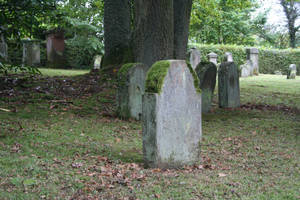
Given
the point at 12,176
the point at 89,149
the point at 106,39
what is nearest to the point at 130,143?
the point at 89,149

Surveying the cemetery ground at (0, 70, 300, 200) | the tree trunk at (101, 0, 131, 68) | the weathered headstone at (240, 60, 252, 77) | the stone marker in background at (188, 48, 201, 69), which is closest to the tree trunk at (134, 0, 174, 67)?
the cemetery ground at (0, 70, 300, 200)

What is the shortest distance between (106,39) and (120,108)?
5606mm

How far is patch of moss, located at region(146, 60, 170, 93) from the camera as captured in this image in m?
4.76

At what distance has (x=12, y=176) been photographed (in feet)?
13.6

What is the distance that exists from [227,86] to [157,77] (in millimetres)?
6324

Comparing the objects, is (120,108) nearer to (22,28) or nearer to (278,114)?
(22,28)

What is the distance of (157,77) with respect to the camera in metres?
4.83

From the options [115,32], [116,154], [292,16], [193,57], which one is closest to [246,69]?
[193,57]

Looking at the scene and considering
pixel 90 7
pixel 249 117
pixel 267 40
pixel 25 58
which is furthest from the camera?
pixel 267 40

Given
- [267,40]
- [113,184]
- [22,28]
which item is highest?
[267,40]

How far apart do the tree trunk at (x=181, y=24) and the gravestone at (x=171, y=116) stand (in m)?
5.98

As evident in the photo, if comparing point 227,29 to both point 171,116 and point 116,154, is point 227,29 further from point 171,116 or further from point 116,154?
point 171,116

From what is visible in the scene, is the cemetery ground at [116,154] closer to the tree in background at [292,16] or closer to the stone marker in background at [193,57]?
the stone marker in background at [193,57]

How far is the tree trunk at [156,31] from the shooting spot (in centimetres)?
941
